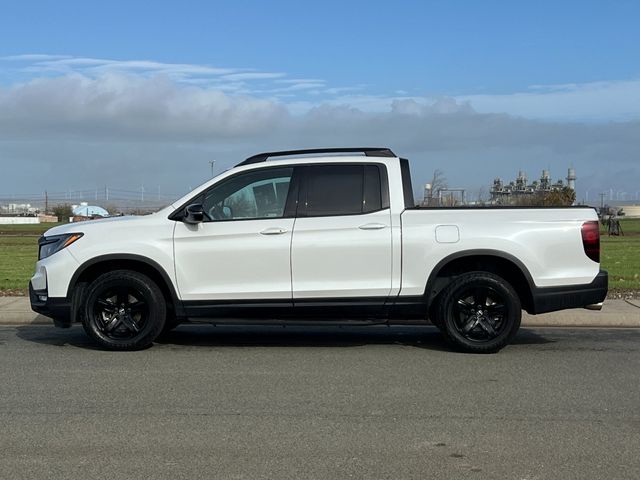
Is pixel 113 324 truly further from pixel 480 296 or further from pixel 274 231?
pixel 480 296

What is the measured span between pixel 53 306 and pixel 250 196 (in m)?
2.37

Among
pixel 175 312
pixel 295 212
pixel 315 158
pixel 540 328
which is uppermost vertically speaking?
pixel 315 158

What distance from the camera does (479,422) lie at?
17.1 feet

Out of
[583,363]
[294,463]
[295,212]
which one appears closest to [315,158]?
[295,212]

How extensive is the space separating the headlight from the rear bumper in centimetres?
482

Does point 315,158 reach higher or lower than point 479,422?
higher

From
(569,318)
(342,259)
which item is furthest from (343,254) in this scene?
(569,318)

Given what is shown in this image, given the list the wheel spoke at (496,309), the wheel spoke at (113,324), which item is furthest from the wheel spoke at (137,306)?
the wheel spoke at (496,309)

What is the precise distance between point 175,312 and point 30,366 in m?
1.50

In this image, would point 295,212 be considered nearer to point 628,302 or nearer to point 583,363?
point 583,363

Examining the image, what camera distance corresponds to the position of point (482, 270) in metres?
7.64

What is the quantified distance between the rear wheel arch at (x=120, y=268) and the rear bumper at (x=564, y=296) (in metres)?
3.72

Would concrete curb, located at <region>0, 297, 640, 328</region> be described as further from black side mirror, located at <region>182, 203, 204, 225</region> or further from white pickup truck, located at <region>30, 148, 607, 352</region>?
black side mirror, located at <region>182, 203, 204, 225</region>

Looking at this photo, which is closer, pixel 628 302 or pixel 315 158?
pixel 315 158
